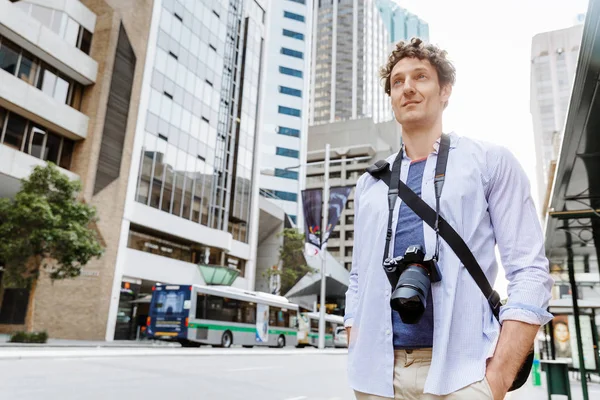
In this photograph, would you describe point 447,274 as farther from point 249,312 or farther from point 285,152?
point 285,152

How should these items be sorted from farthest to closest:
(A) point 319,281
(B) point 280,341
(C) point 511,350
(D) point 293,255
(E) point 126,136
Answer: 1. (A) point 319,281
2. (D) point 293,255
3. (B) point 280,341
4. (E) point 126,136
5. (C) point 511,350

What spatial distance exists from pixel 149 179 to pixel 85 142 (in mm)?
4918

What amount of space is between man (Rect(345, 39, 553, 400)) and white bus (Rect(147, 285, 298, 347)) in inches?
915

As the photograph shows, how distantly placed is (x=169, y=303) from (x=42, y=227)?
7.06m

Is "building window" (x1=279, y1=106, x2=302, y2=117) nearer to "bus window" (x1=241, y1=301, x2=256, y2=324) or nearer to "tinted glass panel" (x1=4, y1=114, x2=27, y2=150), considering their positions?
"bus window" (x1=241, y1=301, x2=256, y2=324)

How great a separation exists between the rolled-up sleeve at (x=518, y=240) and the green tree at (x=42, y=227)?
66.5 ft

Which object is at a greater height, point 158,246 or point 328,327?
point 158,246

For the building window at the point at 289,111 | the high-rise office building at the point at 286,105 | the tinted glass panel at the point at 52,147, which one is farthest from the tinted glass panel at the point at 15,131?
the building window at the point at 289,111

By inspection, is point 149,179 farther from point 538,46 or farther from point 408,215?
point 538,46

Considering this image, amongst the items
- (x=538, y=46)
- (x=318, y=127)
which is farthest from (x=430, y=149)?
(x=538, y=46)

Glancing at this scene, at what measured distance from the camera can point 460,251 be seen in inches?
63.7

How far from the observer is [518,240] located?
5.37 ft

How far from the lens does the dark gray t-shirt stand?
1604mm

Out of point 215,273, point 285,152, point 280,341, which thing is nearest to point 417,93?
point 280,341
